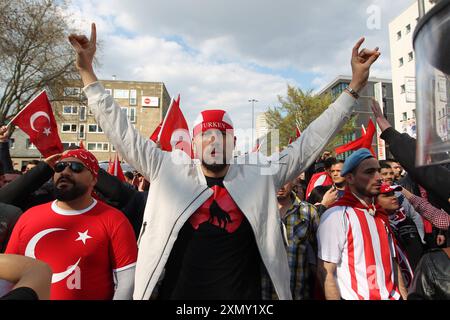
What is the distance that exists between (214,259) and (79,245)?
3.24 ft

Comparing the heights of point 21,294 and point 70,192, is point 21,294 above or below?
below

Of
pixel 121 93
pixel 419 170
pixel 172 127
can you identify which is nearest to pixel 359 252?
pixel 419 170

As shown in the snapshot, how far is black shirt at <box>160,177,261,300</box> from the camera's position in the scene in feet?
6.26

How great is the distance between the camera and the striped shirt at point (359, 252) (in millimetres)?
2277

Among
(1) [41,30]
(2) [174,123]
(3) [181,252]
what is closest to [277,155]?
(3) [181,252]

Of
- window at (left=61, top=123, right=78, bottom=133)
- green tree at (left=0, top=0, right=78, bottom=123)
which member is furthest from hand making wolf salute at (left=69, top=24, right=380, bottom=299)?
window at (left=61, top=123, right=78, bottom=133)

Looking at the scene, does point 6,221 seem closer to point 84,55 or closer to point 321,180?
point 84,55

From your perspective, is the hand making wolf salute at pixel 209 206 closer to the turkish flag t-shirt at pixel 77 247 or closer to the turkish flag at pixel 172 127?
the turkish flag t-shirt at pixel 77 247

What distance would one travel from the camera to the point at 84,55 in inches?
84.0

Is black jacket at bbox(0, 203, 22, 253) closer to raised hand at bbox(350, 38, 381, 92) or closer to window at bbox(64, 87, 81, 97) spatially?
raised hand at bbox(350, 38, 381, 92)

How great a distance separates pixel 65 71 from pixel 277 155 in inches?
809

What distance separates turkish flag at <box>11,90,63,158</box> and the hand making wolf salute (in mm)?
2783

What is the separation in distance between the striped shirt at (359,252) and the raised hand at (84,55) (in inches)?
74.2

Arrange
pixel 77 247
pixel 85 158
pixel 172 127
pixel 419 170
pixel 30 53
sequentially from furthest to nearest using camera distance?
pixel 30 53 < pixel 172 127 < pixel 85 158 < pixel 77 247 < pixel 419 170
